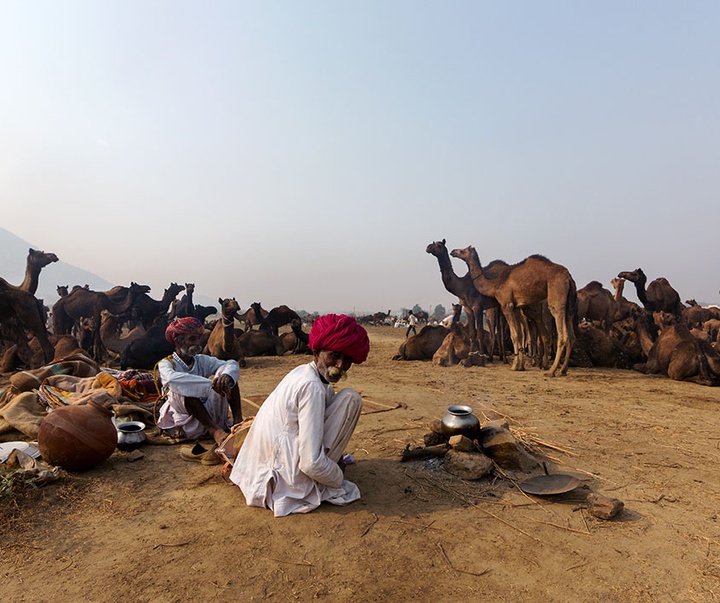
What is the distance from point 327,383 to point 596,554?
2.04 metres

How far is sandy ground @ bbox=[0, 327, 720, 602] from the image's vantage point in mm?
2418

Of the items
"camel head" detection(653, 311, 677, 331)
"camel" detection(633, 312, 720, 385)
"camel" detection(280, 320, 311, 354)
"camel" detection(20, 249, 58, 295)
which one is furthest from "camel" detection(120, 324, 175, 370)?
"camel head" detection(653, 311, 677, 331)

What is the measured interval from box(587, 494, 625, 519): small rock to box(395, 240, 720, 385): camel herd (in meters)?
7.60

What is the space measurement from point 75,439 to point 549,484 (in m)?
4.14

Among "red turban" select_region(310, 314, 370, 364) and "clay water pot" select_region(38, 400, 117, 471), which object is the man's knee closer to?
"red turban" select_region(310, 314, 370, 364)

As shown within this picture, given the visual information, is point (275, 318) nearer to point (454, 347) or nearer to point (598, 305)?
point (454, 347)

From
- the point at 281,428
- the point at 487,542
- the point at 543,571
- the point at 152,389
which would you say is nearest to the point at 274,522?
the point at 281,428

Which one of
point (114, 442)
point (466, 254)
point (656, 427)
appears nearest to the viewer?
point (114, 442)

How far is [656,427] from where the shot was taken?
5691 millimetres

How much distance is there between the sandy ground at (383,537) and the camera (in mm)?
2418

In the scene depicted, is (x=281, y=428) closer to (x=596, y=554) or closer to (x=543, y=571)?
(x=543, y=571)

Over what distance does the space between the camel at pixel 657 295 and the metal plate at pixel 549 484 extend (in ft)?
35.1

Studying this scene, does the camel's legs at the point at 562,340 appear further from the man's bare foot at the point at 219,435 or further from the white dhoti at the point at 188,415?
the man's bare foot at the point at 219,435

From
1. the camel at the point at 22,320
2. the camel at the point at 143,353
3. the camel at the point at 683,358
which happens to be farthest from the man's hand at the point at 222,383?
the camel at the point at 683,358
